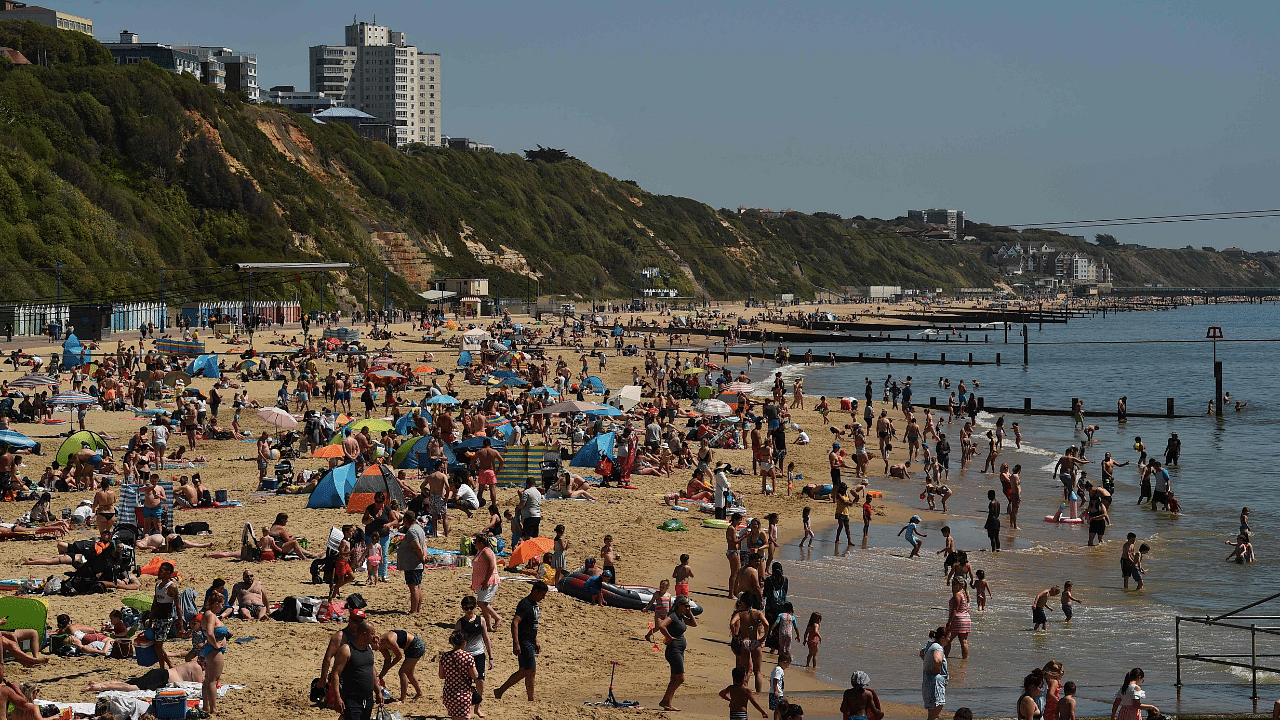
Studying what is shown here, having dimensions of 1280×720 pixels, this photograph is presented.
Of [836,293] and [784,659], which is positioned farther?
[836,293]

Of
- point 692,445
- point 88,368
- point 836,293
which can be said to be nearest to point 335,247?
point 88,368

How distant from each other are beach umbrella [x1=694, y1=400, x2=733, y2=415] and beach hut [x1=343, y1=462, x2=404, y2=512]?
13.8 meters

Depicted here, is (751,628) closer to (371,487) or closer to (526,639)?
(526,639)

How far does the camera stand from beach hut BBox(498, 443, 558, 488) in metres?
20.4

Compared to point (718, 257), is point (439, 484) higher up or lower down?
lower down

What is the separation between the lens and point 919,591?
16.7 metres

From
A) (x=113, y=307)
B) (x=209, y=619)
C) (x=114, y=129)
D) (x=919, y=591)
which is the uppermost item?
(x=114, y=129)

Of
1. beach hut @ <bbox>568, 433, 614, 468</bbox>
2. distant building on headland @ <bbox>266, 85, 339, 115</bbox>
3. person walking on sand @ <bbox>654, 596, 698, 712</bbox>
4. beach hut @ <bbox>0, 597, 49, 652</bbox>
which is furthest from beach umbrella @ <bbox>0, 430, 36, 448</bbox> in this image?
distant building on headland @ <bbox>266, 85, 339, 115</bbox>

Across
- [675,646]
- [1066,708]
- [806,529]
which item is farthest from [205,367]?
[1066,708]

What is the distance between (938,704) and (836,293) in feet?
599

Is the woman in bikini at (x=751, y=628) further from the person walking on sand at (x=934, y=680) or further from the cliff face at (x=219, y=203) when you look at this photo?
the cliff face at (x=219, y=203)

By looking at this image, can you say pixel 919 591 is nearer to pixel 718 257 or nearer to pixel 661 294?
pixel 661 294

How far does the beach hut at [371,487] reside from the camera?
1725 cm

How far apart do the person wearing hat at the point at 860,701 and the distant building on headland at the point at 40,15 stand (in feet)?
479
